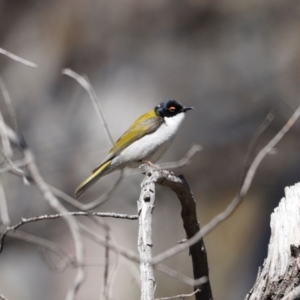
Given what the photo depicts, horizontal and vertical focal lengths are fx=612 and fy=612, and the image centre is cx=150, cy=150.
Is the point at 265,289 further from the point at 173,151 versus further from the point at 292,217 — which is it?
the point at 173,151

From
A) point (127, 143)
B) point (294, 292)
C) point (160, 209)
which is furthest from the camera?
point (160, 209)

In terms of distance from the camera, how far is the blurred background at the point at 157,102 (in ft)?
27.3

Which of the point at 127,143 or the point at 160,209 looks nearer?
the point at 127,143

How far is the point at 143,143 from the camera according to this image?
217 inches

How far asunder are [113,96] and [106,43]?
87 cm

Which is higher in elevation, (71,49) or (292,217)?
(71,49)

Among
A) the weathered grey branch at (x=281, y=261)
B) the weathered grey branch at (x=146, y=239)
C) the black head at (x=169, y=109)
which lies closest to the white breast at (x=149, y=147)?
the black head at (x=169, y=109)

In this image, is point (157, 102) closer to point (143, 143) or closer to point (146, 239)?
point (143, 143)

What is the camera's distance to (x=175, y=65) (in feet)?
30.9

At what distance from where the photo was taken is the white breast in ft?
17.9

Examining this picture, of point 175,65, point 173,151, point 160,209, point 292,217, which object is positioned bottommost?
point 292,217

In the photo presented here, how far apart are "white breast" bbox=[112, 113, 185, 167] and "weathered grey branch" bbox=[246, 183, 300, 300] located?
195 centimetres

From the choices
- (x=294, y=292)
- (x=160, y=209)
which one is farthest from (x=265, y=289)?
(x=160, y=209)

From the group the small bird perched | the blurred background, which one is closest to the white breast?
the small bird perched
